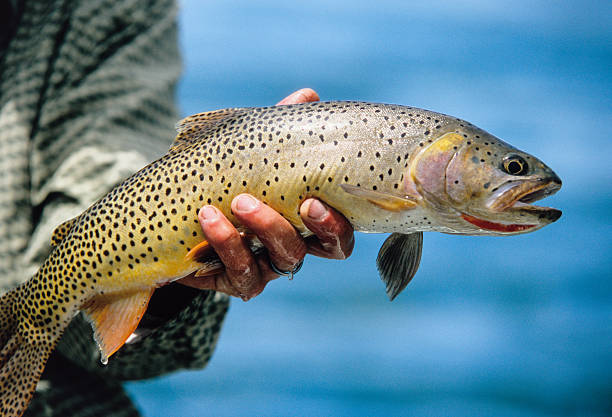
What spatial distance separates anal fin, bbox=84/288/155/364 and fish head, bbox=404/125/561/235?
71 cm

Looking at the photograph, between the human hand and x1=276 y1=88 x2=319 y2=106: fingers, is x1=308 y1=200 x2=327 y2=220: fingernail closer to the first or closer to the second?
the human hand

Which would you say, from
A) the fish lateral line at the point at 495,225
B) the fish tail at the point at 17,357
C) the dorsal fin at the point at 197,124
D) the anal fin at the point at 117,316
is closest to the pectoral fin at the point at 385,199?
the fish lateral line at the point at 495,225

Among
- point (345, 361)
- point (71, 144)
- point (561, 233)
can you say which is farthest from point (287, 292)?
point (71, 144)

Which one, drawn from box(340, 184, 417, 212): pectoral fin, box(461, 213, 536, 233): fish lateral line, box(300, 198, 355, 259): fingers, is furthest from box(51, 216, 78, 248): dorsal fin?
box(461, 213, 536, 233): fish lateral line

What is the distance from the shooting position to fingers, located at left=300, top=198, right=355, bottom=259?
149 cm

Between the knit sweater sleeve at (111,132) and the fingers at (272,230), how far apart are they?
0.45 meters

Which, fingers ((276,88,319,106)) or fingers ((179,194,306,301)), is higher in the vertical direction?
fingers ((276,88,319,106))

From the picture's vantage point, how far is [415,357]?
531 centimetres

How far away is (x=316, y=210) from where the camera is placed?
1.49 metres

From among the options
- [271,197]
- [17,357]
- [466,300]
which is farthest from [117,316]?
[466,300]

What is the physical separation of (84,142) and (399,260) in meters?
1.28

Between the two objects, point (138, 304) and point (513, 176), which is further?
point (138, 304)

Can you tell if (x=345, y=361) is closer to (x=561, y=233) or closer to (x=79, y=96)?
(x=561, y=233)

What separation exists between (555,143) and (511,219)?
5.14m
